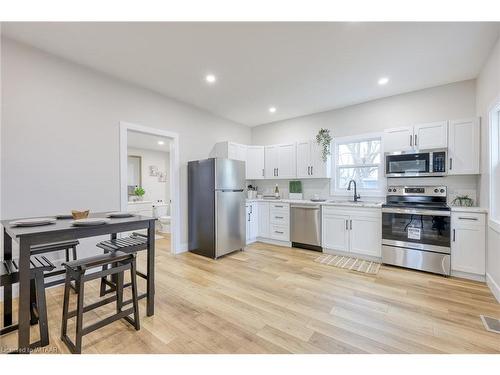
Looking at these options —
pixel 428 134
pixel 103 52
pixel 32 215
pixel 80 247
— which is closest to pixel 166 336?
pixel 80 247

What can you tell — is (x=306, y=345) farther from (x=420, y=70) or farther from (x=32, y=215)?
(x=420, y=70)

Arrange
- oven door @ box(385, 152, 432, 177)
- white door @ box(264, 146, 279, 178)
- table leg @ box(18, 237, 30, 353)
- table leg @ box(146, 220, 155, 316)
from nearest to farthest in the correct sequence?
table leg @ box(18, 237, 30, 353), table leg @ box(146, 220, 155, 316), oven door @ box(385, 152, 432, 177), white door @ box(264, 146, 279, 178)

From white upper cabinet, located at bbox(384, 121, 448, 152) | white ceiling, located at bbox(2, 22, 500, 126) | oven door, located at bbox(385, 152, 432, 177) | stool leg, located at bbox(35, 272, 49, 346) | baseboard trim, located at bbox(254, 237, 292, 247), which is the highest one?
white ceiling, located at bbox(2, 22, 500, 126)

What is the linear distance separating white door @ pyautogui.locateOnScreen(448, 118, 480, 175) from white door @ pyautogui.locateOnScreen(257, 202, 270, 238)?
3.03 meters

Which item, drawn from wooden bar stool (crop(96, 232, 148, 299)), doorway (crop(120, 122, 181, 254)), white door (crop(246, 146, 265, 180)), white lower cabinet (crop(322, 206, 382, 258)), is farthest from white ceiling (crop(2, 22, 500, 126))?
wooden bar stool (crop(96, 232, 148, 299))

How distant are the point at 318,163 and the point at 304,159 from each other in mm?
317

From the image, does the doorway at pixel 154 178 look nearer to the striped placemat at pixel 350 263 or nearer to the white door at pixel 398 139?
the striped placemat at pixel 350 263

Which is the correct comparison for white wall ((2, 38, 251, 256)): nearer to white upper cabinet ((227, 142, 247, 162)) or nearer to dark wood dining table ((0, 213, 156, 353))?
dark wood dining table ((0, 213, 156, 353))

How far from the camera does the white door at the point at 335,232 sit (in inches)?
146

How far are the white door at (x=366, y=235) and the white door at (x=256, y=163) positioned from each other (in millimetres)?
2281

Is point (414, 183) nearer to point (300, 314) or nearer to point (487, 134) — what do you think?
point (487, 134)

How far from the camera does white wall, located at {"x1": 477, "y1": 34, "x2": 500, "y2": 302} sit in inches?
92.1

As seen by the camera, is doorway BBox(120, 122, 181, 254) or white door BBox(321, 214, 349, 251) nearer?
white door BBox(321, 214, 349, 251)

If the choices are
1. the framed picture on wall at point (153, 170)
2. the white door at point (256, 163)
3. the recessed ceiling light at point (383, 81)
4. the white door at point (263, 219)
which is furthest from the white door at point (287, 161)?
the framed picture on wall at point (153, 170)
